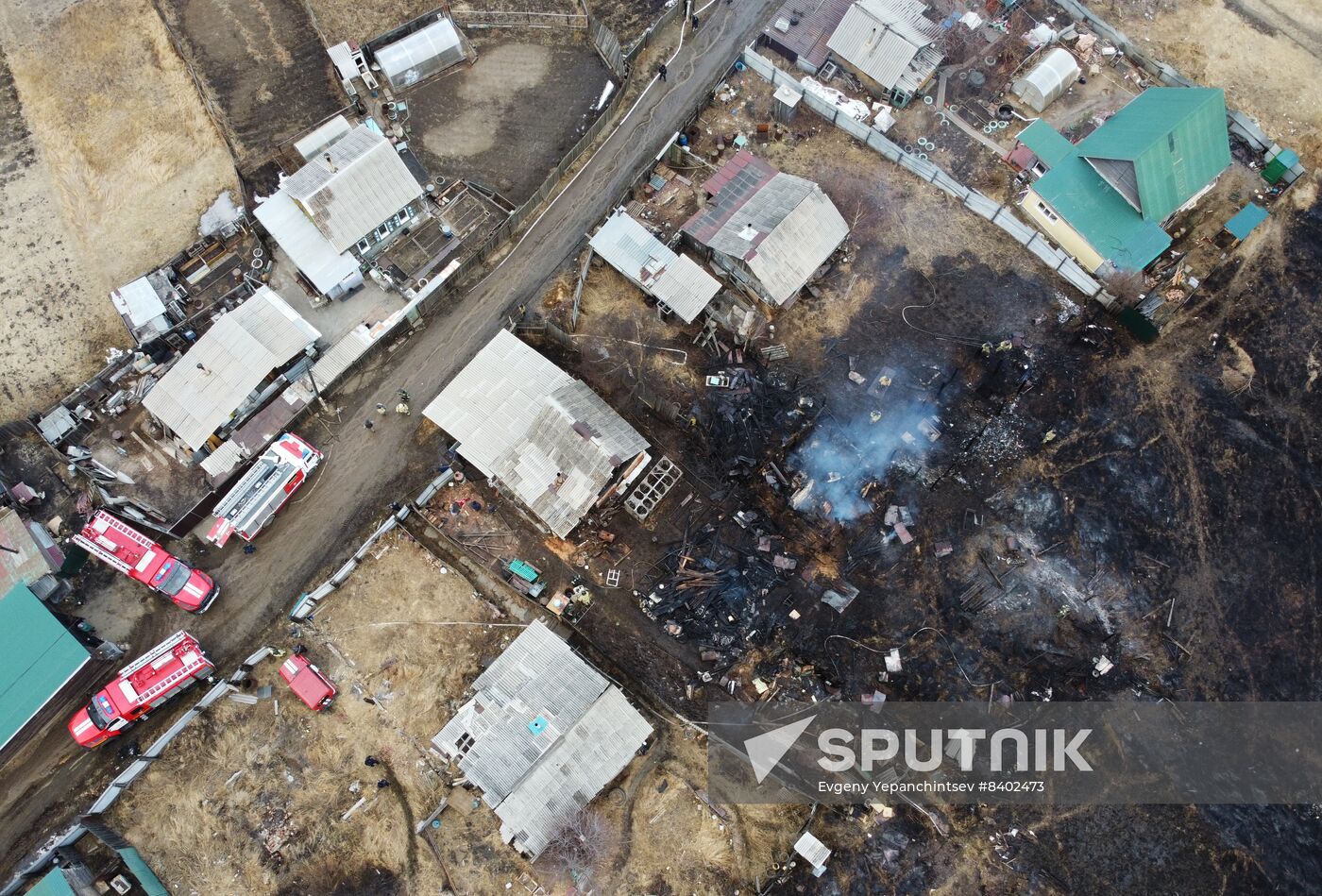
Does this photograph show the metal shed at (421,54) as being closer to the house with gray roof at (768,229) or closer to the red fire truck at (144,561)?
the house with gray roof at (768,229)

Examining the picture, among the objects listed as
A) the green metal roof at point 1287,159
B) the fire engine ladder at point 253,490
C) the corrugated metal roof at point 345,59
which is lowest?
the fire engine ladder at point 253,490

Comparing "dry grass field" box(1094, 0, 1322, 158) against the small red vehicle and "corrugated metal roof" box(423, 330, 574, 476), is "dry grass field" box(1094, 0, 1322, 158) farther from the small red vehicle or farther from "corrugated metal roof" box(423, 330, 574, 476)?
the small red vehicle

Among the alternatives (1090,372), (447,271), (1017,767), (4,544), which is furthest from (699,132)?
(4,544)

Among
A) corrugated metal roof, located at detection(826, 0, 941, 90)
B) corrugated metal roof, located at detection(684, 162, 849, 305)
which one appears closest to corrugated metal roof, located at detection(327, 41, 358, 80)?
corrugated metal roof, located at detection(684, 162, 849, 305)

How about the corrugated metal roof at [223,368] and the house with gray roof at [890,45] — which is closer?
the corrugated metal roof at [223,368]

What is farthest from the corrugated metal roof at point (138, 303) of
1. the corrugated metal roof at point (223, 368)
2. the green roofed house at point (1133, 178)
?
the green roofed house at point (1133, 178)

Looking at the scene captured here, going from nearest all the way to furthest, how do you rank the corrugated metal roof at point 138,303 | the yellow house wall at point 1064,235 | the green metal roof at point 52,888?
the green metal roof at point 52,888 → the corrugated metal roof at point 138,303 → the yellow house wall at point 1064,235
